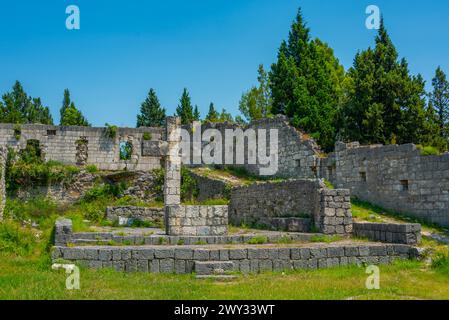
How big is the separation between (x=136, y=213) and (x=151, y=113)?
32480 mm

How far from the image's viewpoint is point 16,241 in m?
14.3

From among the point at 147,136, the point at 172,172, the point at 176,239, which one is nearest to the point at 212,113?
the point at 147,136

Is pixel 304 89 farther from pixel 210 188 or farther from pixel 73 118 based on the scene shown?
pixel 73 118

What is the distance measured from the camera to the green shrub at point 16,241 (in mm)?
13750

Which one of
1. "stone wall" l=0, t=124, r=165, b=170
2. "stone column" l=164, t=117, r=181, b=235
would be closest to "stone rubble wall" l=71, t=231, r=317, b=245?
"stone column" l=164, t=117, r=181, b=235

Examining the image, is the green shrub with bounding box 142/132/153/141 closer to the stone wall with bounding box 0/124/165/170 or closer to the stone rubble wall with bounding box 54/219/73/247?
the stone wall with bounding box 0/124/165/170

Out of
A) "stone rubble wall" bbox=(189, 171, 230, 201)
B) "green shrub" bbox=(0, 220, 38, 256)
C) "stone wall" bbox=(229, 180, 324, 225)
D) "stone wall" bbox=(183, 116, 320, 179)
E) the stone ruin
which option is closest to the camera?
the stone ruin

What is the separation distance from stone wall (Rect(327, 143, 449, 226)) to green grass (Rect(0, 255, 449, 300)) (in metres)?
6.78

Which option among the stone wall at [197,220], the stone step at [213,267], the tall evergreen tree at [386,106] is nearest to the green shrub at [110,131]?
the tall evergreen tree at [386,106]

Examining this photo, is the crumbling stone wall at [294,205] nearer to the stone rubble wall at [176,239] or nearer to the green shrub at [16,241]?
the stone rubble wall at [176,239]

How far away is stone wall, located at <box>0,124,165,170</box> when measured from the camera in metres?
33.2

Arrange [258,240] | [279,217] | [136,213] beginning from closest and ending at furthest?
[258,240]
[279,217]
[136,213]

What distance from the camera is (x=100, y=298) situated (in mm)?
8711
